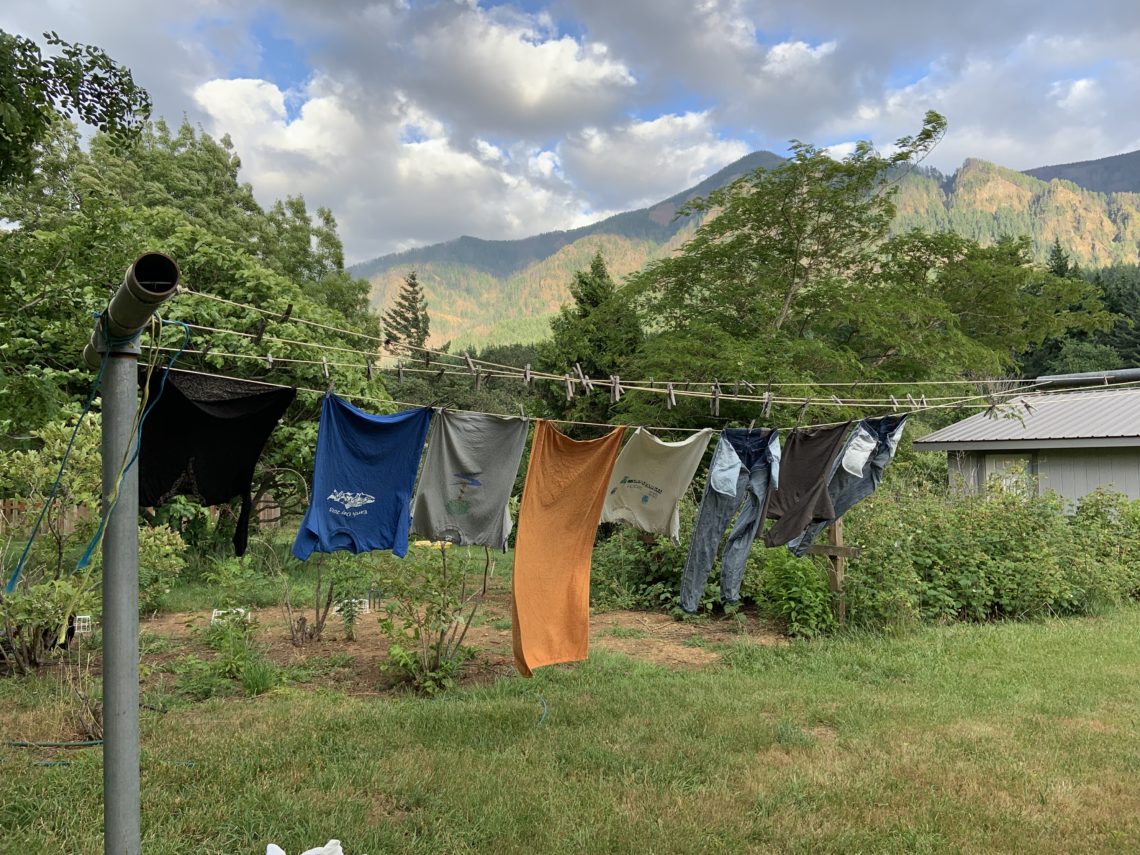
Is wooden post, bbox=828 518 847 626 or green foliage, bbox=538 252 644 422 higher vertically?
green foliage, bbox=538 252 644 422

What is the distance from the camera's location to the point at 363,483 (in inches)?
187

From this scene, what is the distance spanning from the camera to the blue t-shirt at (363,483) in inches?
183

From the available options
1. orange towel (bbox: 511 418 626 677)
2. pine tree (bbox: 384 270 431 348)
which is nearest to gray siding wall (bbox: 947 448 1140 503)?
orange towel (bbox: 511 418 626 677)

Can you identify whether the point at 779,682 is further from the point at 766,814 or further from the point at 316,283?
the point at 316,283

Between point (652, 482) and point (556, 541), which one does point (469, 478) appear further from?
A: point (652, 482)

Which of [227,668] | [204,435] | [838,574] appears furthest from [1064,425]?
[204,435]

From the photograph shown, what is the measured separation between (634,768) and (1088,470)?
1409cm

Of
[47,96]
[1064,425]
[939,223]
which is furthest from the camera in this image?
[939,223]

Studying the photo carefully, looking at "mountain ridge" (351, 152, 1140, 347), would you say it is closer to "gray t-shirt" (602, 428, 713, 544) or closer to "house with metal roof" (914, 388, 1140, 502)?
"house with metal roof" (914, 388, 1140, 502)

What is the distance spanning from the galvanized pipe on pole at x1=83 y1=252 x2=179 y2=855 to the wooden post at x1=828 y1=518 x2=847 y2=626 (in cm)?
697

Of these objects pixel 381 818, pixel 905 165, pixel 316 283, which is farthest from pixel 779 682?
pixel 316 283

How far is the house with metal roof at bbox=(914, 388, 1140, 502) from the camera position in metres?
13.7

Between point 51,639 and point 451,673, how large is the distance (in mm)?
3476

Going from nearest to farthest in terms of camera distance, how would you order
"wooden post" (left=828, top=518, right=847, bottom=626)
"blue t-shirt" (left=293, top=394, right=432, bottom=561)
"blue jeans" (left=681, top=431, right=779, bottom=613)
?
1. "blue t-shirt" (left=293, top=394, right=432, bottom=561)
2. "blue jeans" (left=681, top=431, right=779, bottom=613)
3. "wooden post" (left=828, top=518, right=847, bottom=626)
